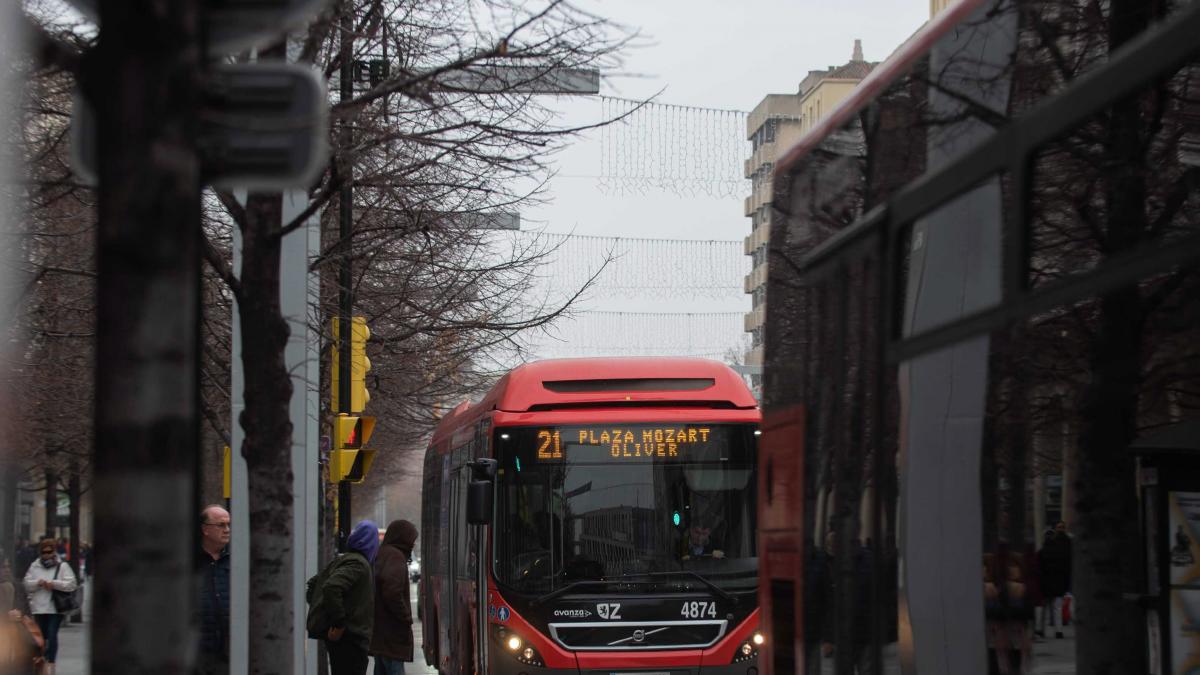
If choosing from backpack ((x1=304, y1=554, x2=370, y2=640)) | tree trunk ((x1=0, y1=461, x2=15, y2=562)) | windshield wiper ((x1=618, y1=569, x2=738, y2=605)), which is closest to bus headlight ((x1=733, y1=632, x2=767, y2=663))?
windshield wiper ((x1=618, y1=569, x2=738, y2=605))

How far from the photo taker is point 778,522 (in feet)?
23.6

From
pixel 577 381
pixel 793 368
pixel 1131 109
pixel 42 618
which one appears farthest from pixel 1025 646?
pixel 42 618

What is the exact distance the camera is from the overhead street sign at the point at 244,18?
3977 mm

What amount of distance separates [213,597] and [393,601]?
179 inches

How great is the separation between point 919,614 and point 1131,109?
70.0 inches

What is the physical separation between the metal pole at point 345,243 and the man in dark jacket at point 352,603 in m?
2.12

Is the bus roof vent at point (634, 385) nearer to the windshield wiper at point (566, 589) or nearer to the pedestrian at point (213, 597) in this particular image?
the windshield wiper at point (566, 589)

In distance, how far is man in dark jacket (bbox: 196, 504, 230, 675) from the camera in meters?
10.6

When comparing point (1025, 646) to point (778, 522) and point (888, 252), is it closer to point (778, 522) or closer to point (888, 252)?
point (888, 252)

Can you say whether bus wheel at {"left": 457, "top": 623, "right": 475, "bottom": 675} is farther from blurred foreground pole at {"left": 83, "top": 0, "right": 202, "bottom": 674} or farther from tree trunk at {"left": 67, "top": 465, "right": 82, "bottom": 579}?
tree trunk at {"left": 67, "top": 465, "right": 82, "bottom": 579}

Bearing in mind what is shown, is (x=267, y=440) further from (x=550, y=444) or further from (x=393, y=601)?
(x=393, y=601)

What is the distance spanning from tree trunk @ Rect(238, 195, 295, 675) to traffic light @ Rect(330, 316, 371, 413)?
6773 millimetres

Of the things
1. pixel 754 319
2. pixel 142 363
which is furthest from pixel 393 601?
pixel 754 319

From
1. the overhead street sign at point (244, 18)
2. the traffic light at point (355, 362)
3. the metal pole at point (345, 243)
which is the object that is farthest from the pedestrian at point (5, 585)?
the traffic light at point (355, 362)
